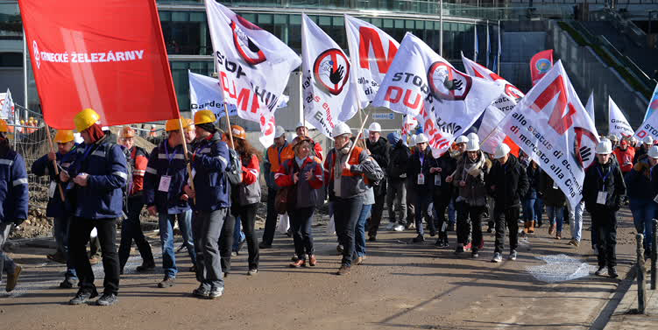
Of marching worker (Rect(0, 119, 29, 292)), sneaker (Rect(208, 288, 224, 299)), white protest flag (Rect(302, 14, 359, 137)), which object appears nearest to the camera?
marching worker (Rect(0, 119, 29, 292))

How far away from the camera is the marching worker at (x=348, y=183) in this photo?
10.6 meters

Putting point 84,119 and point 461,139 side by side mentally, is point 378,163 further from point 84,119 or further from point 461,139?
point 84,119

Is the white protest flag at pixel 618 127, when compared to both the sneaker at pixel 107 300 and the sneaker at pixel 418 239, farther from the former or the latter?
the sneaker at pixel 107 300

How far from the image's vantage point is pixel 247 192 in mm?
10414

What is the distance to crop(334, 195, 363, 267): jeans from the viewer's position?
10.6 meters

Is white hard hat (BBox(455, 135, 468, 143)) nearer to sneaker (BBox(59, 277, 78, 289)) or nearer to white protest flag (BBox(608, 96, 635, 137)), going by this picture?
sneaker (BBox(59, 277, 78, 289))

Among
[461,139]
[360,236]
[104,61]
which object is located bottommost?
[360,236]

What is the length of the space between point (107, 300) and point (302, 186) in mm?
3133

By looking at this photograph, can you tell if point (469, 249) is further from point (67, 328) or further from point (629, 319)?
point (67, 328)

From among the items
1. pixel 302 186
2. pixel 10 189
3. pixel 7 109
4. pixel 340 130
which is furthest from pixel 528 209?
pixel 7 109

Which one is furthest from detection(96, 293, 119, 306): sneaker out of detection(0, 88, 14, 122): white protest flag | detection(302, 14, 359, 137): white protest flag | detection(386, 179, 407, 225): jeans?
detection(0, 88, 14, 122): white protest flag

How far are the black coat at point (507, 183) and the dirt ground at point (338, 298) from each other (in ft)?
2.88

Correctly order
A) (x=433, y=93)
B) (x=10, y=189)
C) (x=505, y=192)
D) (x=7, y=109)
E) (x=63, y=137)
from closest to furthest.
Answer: (x=10, y=189)
(x=63, y=137)
(x=505, y=192)
(x=433, y=93)
(x=7, y=109)

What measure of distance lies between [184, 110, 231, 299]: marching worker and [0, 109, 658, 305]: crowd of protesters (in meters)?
0.01
